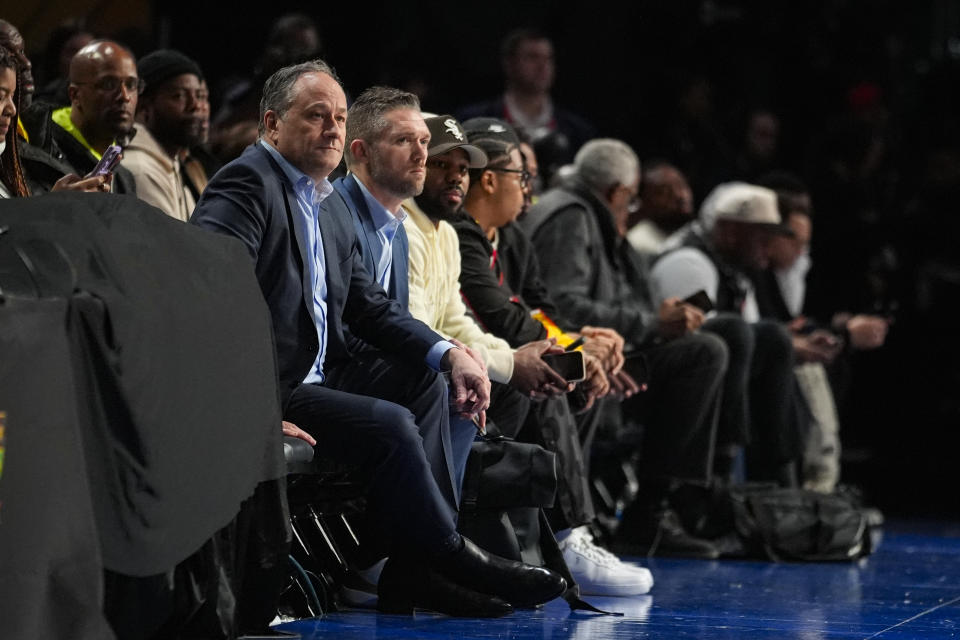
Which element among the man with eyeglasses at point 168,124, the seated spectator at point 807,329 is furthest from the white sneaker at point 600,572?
the seated spectator at point 807,329

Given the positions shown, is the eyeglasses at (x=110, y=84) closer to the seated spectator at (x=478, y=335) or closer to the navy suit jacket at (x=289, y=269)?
the seated spectator at (x=478, y=335)

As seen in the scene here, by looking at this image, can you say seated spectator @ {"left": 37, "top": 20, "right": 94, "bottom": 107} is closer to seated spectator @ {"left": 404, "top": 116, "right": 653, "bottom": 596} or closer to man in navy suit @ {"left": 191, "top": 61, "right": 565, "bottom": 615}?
seated spectator @ {"left": 404, "top": 116, "right": 653, "bottom": 596}

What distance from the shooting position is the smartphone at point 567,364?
4.37 m

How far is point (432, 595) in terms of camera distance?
12.5 feet

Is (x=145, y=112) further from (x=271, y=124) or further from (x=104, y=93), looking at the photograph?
(x=271, y=124)

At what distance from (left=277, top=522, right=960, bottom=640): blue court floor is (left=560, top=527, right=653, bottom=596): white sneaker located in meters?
0.06

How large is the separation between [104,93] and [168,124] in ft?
1.25

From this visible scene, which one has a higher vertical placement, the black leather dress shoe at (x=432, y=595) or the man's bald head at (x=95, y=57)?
the man's bald head at (x=95, y=57)

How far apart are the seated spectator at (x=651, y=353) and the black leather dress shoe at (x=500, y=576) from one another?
1856mm

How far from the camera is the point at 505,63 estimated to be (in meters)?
7.83

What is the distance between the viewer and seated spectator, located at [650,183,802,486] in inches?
237

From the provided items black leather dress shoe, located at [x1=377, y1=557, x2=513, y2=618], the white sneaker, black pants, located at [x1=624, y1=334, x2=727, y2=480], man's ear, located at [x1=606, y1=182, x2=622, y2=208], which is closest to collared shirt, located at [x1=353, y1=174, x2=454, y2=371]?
black leather dress shoe, located at [x1=377, y1=557, x2=513, y2=618]

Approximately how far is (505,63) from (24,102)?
3.95m

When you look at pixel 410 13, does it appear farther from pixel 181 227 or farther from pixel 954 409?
pixel 181 227
